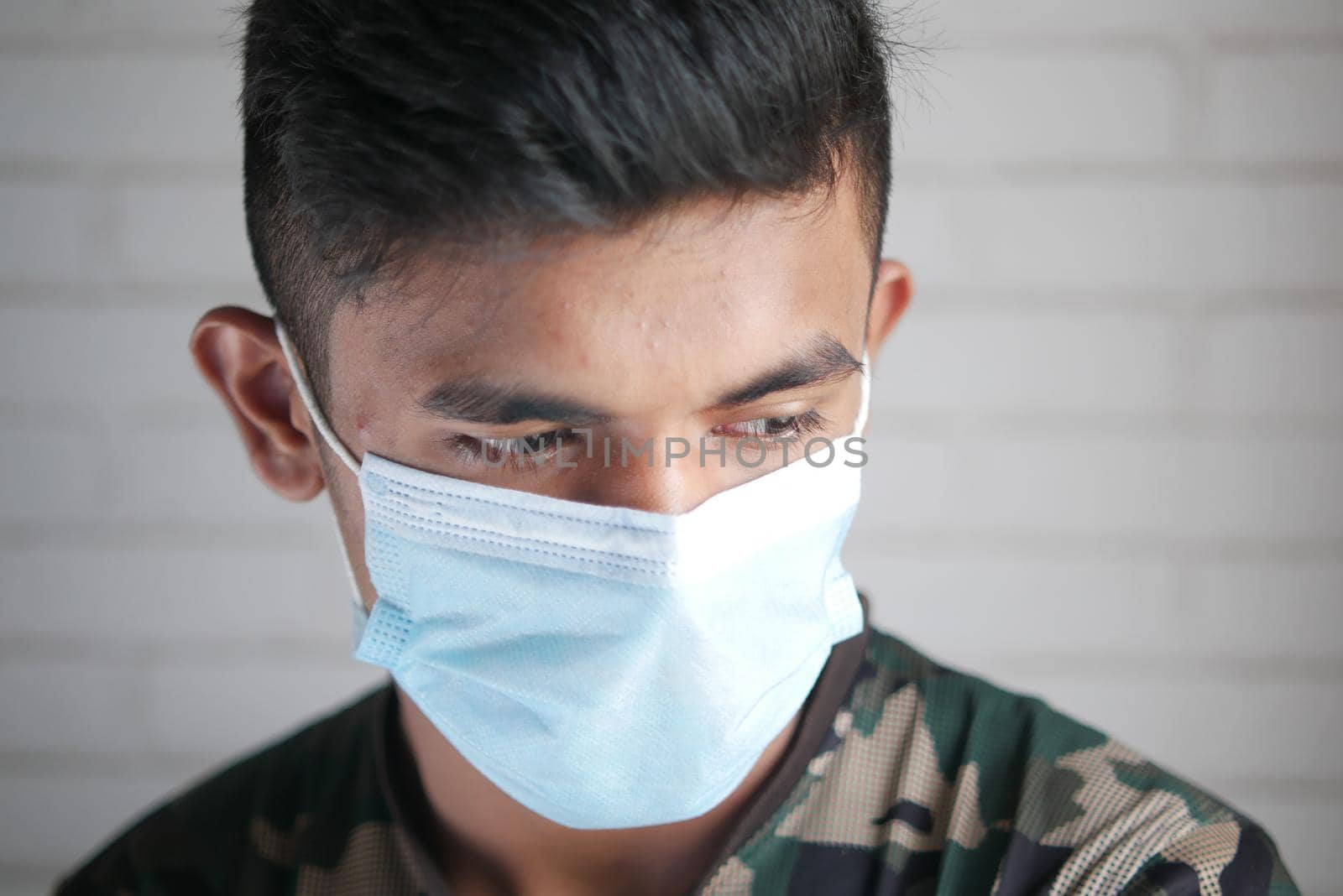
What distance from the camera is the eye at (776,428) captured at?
3.19 feet

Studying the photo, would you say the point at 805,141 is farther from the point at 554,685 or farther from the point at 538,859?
the point at 538,859

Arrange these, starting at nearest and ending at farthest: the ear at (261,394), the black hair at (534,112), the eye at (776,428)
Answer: the black hair at (534,112)
the eye at (776,428)
the ear at (261,394)

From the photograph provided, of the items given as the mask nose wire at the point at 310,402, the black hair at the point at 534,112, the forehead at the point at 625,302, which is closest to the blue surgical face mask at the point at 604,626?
the mask nose wire at the point at 310,402

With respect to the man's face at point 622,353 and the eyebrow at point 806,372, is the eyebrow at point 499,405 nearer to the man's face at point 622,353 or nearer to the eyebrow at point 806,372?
the man's face at point 622,353

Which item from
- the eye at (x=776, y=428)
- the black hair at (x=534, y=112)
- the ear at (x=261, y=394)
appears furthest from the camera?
the ear at (x=261, y=394)

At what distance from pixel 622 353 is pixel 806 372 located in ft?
0.53

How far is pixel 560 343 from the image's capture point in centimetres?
88

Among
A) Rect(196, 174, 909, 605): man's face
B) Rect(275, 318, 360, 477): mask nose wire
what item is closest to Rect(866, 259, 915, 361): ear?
Rect(196, 174, 909, 605): man's face

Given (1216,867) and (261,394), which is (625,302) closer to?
(261,394)

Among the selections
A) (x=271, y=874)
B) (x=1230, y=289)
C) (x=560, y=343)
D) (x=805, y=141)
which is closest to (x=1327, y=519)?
(x=1230, y=289)

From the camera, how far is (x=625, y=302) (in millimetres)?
876

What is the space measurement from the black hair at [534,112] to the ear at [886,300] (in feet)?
0.76

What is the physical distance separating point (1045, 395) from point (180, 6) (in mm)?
1413

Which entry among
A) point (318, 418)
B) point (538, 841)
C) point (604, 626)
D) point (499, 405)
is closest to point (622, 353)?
point (499, 405)
